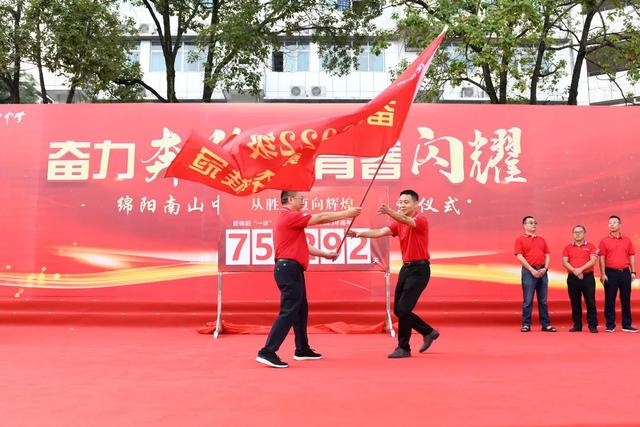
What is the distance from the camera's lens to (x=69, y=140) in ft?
20.1

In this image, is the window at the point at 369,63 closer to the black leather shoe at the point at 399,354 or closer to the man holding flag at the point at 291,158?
the man holding flag at the point at 291,158

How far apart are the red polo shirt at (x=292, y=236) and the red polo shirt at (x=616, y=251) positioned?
332 cm

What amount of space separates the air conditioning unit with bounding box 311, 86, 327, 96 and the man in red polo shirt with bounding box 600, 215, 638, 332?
1146cm

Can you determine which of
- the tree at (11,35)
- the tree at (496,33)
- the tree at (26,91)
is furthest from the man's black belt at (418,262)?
the tree at (26,91)

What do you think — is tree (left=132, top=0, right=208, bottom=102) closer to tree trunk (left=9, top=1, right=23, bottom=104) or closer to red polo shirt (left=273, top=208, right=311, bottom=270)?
tree trunk (left=9, top=1, right=23, bottom=104)

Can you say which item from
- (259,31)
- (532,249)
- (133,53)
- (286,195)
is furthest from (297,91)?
A: (286,195)

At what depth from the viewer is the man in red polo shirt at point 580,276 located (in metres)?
5.41

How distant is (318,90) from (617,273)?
38.3 ft

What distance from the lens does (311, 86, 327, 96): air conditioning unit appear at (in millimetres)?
16062

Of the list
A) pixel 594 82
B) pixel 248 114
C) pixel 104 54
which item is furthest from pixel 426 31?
pixel 594 82

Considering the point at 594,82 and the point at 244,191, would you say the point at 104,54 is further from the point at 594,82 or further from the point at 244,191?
the point at 594,82

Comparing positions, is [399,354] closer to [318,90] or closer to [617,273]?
[617,273]

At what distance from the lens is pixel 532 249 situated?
5.51m

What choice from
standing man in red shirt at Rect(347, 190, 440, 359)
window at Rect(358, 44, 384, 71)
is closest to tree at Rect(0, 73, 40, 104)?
window at Rect(358, 44, 384, 71)
